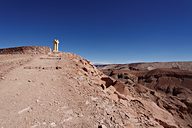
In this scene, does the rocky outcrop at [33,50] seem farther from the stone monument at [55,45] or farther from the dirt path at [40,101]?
the dirt path at [40,101]

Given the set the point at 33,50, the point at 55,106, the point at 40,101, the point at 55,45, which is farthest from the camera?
the point at 55,45

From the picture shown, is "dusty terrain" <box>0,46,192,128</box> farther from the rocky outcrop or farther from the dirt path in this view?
the rocky outcrop

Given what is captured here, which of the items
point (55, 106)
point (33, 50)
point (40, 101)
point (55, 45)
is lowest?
point (55, 106)

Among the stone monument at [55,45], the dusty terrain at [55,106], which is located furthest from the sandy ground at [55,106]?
the stone monument at [55,45]

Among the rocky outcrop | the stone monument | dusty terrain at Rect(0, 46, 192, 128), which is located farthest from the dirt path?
the stone monument

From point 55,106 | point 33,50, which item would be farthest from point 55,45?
point 55,106

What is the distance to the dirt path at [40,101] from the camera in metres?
6.88

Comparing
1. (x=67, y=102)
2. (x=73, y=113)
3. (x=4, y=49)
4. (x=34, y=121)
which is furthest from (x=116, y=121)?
(x=4, y=49)

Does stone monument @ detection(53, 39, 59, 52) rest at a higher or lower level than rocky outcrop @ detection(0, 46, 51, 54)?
higher

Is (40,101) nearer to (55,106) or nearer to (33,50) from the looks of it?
(55,106)

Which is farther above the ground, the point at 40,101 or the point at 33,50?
the point at 33,50

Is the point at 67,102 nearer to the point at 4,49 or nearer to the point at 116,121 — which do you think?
the point at 116,121

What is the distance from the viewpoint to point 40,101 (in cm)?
815

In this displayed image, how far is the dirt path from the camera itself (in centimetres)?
688
